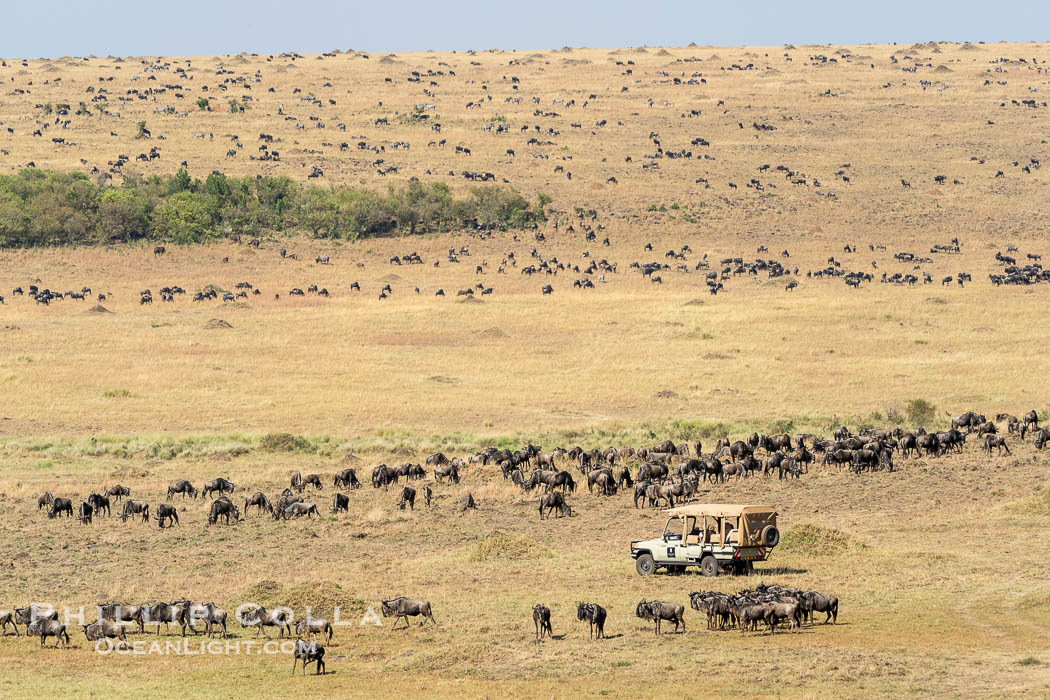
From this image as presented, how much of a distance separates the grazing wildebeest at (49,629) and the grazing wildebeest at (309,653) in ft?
15.4

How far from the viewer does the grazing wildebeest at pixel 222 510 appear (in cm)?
3894

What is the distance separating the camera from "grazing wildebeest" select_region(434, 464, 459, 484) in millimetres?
45094

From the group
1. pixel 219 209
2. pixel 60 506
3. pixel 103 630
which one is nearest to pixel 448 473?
pixel 60 506

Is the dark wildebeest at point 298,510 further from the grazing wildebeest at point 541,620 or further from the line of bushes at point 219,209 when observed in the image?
the line of bushes at point 219,209

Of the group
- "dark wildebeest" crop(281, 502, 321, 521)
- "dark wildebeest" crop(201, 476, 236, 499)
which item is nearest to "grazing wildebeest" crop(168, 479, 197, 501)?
"dark wildebeest" crop(201, 476, 236, 499)

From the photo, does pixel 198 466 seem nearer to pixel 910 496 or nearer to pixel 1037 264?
pixel 910 496

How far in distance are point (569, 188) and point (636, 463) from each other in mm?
74172

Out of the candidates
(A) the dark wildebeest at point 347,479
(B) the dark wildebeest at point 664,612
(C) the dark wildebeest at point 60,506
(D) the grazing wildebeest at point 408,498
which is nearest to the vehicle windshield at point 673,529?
(B) the dark wildebeest at point 664,612

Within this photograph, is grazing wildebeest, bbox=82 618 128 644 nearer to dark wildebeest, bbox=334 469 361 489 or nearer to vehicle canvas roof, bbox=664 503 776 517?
vehicle canvas roof, bbox=664 503 776 517

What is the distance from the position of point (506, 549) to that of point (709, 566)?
5432 millimetres

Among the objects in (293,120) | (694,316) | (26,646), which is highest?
(293,120)

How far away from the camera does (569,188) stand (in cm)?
11994

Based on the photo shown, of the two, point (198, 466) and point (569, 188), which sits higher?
point (569, 188)

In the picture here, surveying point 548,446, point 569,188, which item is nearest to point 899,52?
point 569,188
